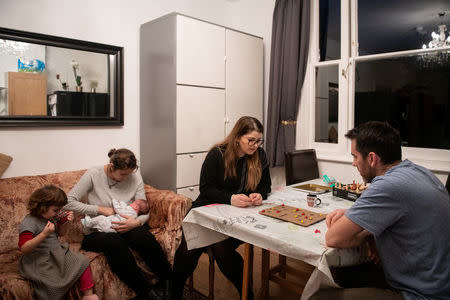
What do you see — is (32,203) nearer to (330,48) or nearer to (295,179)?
(295,179)

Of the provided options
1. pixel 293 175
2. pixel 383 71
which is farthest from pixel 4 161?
pixel 383 71

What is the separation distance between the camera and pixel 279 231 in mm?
1481

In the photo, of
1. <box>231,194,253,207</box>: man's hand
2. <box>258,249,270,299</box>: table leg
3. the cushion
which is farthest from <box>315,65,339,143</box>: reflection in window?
the cushion

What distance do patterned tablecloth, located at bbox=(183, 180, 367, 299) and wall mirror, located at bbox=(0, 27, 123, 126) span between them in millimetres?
1487

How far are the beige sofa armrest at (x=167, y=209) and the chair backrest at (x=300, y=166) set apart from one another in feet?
2.89

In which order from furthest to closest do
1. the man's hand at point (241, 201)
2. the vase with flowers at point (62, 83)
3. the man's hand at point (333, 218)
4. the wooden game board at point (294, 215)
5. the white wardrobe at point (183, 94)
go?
the white wardrobe at point (183, 94) → the vase with flowers at point (62, 83) → the man's hand at point (241, 201) → the wooden game board at point (294, 215) → the man's hand at point (333, 218)

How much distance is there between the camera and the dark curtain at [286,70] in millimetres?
3297

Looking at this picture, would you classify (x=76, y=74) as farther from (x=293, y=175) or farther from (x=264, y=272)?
(x=264, y=272)

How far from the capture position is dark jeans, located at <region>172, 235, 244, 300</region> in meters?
1.93

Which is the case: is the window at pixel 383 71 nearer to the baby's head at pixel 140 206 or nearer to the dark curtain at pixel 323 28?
the dark curtain at pixel 323 28

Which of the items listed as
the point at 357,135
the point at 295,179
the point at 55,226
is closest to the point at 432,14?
the point at 295,179

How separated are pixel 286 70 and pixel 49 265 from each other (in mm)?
2660

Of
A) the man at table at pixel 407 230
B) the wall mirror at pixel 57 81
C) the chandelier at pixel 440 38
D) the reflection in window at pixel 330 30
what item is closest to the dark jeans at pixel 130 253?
the wall mirror at pixel 57 81

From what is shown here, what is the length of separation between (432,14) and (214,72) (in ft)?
6.10
